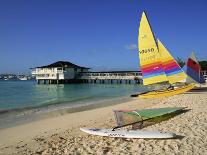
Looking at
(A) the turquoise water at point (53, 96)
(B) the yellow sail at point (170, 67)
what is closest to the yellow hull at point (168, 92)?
(B) the yellow sail at point (170, 67)

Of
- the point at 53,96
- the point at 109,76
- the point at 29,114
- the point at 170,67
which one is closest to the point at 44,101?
the point at 53,96

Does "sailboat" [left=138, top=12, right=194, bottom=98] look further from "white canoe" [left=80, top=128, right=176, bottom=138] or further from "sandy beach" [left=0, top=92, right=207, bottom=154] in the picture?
"white canoe" [left=80, top=128, right=176, bottom=138]

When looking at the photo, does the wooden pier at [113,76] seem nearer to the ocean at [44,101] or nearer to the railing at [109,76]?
the railing at [109,76]

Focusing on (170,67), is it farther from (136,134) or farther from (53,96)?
Answer: (53,96)

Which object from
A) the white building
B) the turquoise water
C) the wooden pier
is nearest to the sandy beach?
the turquoise water

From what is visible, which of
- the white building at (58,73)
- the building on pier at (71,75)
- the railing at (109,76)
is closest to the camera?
the railing at (109,76)

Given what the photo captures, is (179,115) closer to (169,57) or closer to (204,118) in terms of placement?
(204,118)

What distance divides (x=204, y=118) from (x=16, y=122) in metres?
8.41

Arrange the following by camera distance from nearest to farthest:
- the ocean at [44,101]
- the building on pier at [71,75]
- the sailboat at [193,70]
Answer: the ocean at [44,101] → the sailboat at [193,70] → the building on pier at [71,75]

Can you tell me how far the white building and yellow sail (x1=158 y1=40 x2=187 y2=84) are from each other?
4754 centimetres

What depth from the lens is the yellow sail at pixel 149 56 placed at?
1942 centimetres

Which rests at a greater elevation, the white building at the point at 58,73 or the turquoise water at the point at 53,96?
the white building at the point at 58,73

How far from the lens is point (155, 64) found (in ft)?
66.1

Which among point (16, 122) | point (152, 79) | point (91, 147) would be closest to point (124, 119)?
point (91, 147)
